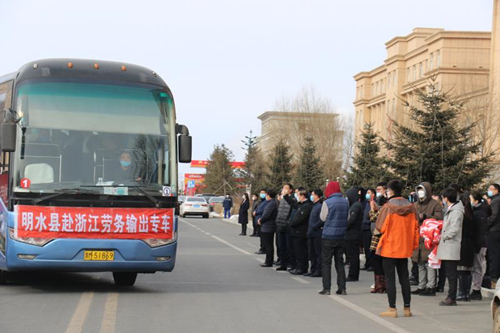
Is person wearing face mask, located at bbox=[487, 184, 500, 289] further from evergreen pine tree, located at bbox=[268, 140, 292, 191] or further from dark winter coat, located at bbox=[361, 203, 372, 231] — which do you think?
evergreen pine tree, located at bbox=[268, 140, 292, 191]

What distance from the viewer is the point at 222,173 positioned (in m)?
117

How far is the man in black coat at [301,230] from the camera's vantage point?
738 inches

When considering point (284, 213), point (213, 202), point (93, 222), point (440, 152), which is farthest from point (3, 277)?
point (213, 202)

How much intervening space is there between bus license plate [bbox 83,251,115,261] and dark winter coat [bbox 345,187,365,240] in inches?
254

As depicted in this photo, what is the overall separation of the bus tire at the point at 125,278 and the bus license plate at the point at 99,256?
164 cm

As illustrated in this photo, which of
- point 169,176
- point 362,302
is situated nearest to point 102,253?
point 169,176

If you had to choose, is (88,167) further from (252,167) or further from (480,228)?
(252,167)

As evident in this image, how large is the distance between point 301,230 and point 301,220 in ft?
0.91

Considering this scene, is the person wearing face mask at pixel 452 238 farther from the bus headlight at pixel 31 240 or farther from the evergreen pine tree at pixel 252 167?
the evergreen pine tree at pixel 252 167

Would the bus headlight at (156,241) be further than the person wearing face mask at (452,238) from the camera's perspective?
Yes

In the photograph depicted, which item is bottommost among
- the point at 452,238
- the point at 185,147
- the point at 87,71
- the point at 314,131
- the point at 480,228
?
the point at 452,238

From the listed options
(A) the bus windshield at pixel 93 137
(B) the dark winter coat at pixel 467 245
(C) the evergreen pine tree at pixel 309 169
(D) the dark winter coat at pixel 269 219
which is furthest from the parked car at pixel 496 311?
(C) the evergreen pine tree at pixel 309 169

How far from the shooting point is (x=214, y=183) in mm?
119938

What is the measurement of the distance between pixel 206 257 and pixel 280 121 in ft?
205
